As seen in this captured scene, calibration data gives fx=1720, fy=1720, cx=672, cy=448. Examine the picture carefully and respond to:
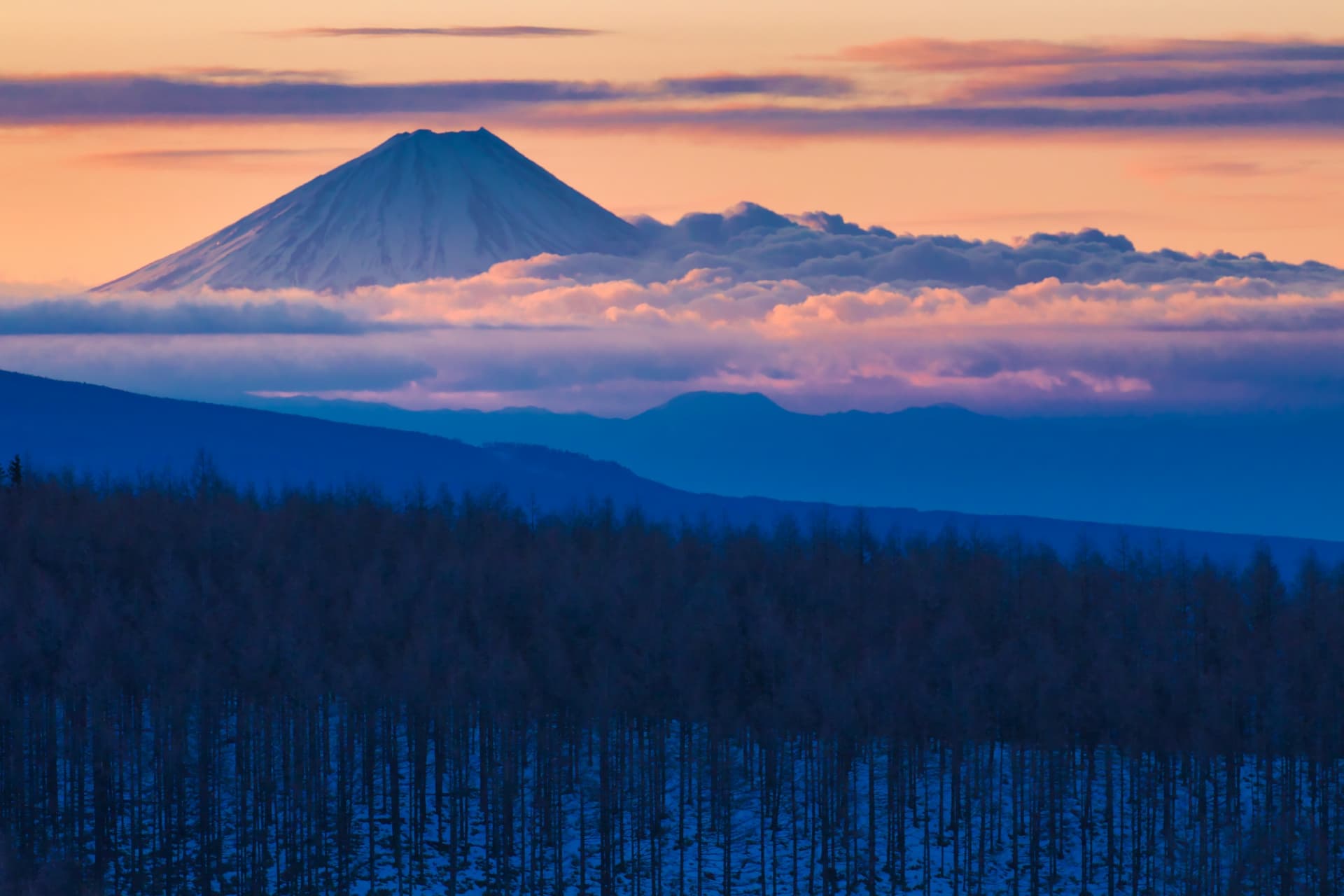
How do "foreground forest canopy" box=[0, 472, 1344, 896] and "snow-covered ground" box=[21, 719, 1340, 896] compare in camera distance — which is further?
"foreground forest canopy" box=[0, 472, 1344, 896]

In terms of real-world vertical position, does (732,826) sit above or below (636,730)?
below

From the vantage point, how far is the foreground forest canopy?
254 feet

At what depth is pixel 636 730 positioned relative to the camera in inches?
3885

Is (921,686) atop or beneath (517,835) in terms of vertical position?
atop

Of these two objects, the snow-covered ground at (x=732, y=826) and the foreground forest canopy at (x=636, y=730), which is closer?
the snow-covered ground at (x=732, y=826)

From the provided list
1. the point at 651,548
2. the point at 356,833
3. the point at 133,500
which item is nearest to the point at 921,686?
the point at 356,833

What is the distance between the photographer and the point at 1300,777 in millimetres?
91438

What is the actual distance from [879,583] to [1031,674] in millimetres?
32944

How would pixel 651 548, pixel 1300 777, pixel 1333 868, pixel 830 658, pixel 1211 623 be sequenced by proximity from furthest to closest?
1. pixel 651 548
2. pixel 1211 623
3. pixel 830 658
4. pixel 1300 777
5. pixel 1333 868

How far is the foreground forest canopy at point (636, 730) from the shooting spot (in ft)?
254

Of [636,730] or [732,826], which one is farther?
[636,730]

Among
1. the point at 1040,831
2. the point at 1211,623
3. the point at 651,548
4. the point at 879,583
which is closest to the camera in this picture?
the point at 1040,831

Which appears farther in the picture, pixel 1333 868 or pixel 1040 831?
pixel 1040 831

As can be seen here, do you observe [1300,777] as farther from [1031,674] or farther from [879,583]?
[879,583]
